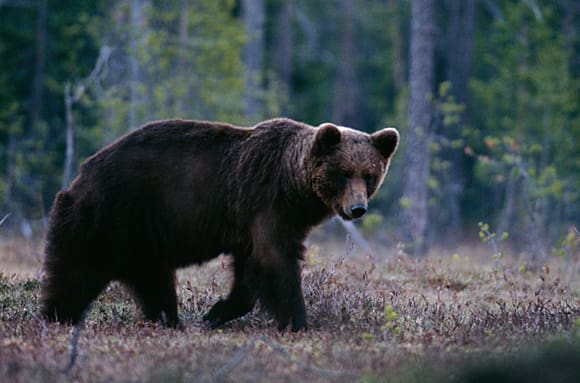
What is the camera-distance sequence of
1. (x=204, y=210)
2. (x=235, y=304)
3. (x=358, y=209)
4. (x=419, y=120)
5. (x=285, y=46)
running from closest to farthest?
1. (x=358, y=209)
2. (x=204, y=210)
3. (x=235, y=304)
4. (x=419, y=120)
5. (x=285, y=46)

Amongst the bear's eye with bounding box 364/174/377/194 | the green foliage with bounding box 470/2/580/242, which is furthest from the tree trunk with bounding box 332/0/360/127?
the bear's eye with bounding box 364/174/377/194

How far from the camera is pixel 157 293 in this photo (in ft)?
24.4

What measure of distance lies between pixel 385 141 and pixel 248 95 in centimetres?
1871

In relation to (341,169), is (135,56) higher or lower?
higher

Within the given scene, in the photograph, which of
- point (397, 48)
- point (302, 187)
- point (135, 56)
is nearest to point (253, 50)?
point (397, 48)

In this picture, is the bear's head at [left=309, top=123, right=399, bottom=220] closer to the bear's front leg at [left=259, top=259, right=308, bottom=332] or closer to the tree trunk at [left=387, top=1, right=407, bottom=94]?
the bear's front leg at [left=259, top=259, right=308, bottom=332]

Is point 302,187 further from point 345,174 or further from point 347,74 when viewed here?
point 347,74

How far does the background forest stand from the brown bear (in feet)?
21.4

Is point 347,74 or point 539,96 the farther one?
point 347,74

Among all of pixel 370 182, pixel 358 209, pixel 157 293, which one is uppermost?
pixel 370 182

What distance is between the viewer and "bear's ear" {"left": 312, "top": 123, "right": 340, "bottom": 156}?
7035mm

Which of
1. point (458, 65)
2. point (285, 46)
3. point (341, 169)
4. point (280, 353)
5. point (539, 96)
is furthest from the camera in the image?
point (285, 46)

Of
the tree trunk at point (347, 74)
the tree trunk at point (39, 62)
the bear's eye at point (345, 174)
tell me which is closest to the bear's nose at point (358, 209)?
the bear's eye at point (345, 174)

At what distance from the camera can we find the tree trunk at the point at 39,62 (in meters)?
22.2
